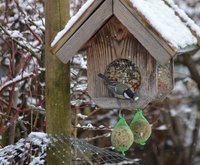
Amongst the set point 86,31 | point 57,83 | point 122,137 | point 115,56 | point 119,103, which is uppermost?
point 86,31

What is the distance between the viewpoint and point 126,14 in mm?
2707

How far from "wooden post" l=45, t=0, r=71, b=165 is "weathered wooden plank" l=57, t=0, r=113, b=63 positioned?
0.28 feet

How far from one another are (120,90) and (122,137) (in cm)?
26

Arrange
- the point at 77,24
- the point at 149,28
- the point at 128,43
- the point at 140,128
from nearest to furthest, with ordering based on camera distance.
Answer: the point at 149,28 → the point at 77,24 → the point at 128,43 → the point at 140,128

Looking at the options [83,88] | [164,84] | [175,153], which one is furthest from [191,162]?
[164,84]

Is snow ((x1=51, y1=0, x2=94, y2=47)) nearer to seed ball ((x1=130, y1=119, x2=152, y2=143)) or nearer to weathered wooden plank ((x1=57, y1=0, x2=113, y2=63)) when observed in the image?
weathered wooden plank ((x1=57, y1=0, x2=113, y2=63))

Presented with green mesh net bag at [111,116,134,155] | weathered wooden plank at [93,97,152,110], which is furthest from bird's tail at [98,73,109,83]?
green mesh net bag at [111,116,134,155]

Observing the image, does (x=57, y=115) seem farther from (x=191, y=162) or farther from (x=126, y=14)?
(x=191, y=162)

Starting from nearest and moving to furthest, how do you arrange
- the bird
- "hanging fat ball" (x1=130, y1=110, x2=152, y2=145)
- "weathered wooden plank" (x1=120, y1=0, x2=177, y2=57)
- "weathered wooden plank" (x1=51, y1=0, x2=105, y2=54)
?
"weathered wooden plank" (x1=120, y1=0, x2=177, y2=57)
"weathered wooden plank" (x1=51, y1=0, x2=105, y2=54)
the bird
"hanging fat ball" (x1=130, y1=110, x2=152, y2=145)

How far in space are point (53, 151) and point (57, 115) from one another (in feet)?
0.65

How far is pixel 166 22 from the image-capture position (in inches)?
111

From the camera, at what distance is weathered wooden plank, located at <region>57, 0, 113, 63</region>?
2.75 metres

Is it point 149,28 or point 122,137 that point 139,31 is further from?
point 122,137

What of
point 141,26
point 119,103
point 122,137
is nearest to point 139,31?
point 141,26
